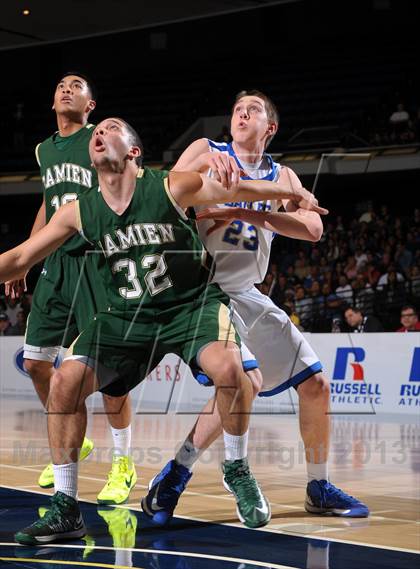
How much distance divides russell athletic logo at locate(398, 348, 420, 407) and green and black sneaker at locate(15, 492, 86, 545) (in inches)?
316

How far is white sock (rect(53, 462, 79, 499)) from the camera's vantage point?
4.31 m

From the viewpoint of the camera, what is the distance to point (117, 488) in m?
5.47

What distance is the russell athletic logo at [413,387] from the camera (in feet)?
38.5

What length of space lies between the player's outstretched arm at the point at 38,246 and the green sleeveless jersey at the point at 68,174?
119 cm

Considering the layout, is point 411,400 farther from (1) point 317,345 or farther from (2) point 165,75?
(2) point 165,75

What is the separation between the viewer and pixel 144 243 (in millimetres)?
4352

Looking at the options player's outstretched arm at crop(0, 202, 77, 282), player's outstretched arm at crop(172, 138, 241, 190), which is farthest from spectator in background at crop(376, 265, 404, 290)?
player's outstretched arm at crop(0, 202, 77, 282)

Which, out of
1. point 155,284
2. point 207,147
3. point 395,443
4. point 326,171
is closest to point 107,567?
point 155,284

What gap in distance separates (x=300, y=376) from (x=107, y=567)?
171 centimetres

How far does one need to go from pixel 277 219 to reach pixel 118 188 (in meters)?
0.82

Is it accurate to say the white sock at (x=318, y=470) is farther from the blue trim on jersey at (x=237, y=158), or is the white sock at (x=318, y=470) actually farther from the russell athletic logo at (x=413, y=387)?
the russell athletic logo at (x=413, y=387)

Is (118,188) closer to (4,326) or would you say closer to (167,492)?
(167,492)

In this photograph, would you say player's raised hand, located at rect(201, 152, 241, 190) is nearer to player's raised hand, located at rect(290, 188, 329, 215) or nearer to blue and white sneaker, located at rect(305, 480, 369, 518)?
player's raised hand, located at rect(290, 188, 329, 215)

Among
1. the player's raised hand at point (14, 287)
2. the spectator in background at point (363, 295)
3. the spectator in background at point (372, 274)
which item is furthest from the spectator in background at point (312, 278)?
the player's raised hand at point (14, 287)
